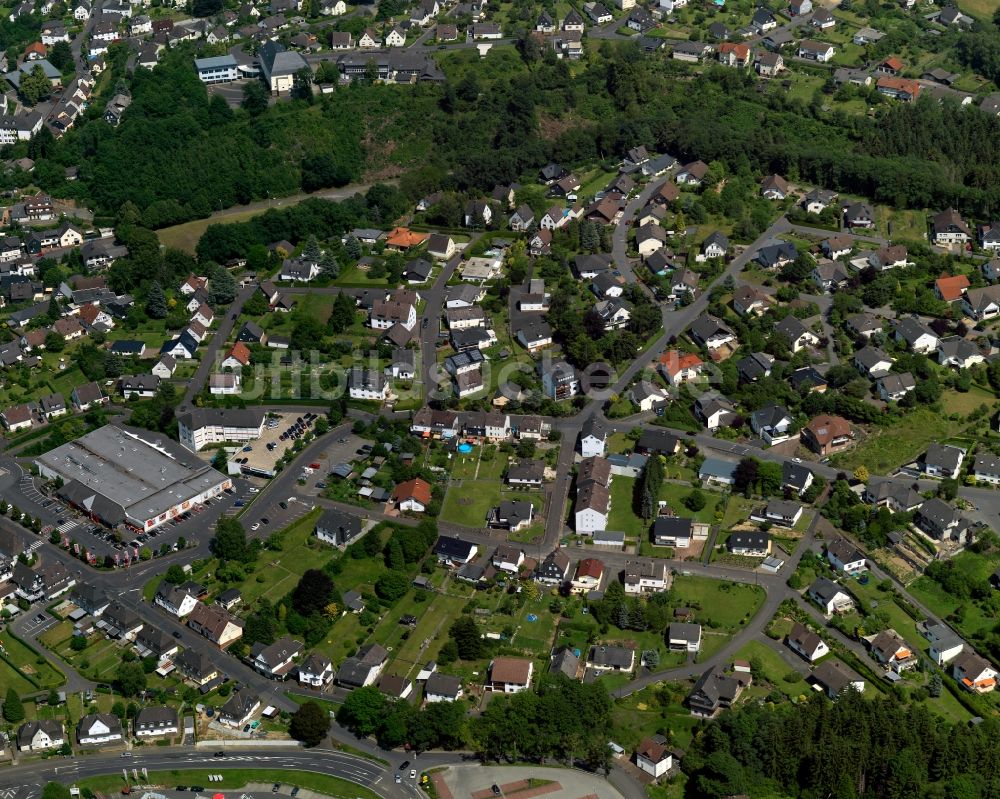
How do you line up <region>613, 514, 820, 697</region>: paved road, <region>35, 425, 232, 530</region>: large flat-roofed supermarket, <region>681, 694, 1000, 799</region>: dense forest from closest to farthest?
<region>681, 694, 1000, 799</region>: dense forest < <region>613, 514, 820, 697</region>: paved road < <region>35, 425, 232, 530</region>: large flat-roofed supermarket

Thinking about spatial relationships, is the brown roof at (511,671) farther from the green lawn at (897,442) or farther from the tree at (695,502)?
the green lawn at (897,442)

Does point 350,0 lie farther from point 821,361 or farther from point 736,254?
point 821,361

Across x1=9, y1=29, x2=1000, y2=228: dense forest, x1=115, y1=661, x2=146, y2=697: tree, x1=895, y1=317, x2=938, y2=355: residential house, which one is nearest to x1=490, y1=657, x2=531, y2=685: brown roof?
x1=115, y1=661, x2=146, y2=697: tree

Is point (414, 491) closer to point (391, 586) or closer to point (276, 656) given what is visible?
point (391, 586)

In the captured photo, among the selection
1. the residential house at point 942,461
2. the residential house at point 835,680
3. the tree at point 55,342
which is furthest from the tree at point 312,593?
the residential house at point 942,461

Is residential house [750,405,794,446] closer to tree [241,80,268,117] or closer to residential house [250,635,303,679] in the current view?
residential house [250,635,303,679]

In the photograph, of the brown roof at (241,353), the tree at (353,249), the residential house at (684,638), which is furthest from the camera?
the tree at (353,249)
